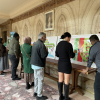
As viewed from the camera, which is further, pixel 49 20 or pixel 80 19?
pixel 49 20

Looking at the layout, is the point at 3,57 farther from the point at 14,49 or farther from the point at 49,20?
the point at 49,20

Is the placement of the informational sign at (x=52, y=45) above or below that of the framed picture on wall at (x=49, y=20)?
below

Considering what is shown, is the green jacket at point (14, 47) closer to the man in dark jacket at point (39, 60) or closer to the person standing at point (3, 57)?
the person standing at point (3, 57)

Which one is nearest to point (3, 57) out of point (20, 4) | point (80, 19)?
point (20, 4)

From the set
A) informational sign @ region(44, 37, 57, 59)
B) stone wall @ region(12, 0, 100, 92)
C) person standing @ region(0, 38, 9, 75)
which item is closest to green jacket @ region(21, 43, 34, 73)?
informational sign @ region(44, 37, 57, 59)

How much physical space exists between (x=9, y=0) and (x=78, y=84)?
4.76 meters

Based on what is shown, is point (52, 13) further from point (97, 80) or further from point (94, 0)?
point (97, 80)

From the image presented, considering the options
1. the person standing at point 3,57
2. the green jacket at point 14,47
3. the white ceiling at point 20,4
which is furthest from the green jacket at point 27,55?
the white ceiling at point 20,4

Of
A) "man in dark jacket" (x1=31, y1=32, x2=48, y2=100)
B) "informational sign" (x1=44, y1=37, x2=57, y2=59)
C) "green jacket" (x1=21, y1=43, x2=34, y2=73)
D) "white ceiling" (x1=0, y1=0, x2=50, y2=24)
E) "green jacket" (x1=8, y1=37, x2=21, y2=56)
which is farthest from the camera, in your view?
"white ceiling" (x1=0, y1=0, x2=50, y2=24)

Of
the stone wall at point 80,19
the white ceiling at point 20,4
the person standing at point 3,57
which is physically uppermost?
the white ceiling at point 20,4

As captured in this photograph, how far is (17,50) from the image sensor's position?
11.2 feet

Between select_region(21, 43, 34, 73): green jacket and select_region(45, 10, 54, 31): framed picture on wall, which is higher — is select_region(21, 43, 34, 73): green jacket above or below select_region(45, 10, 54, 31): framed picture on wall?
below

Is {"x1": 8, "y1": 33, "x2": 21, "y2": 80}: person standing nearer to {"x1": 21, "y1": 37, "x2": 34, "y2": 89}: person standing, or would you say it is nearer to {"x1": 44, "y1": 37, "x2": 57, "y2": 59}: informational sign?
{"x1": 21, "y1": 37, "x2": 34, "y2": 89}: person standing

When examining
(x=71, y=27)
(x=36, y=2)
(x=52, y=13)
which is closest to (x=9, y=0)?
(x=36, y=2)
